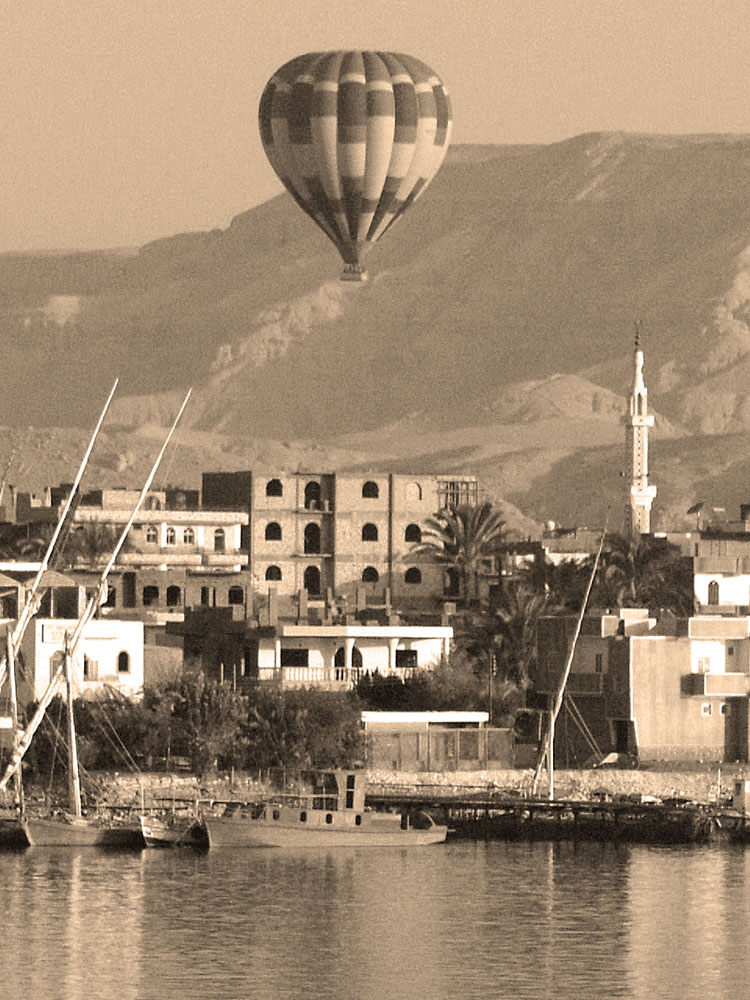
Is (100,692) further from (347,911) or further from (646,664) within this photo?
(347,911)

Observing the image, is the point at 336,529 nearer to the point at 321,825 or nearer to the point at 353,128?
the point at 353,128

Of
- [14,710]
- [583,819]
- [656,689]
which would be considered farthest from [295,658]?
[583,819]

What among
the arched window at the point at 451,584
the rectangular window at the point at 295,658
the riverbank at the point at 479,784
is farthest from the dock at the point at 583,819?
the arched window at the point at 451,584

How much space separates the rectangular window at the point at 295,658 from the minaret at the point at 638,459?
173 ft

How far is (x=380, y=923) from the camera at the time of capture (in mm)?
71500

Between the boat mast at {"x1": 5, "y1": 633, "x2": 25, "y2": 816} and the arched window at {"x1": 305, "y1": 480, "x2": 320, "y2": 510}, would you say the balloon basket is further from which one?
the arched window at {"x1": 305, "y1": 480, "x2": 320, "y2": 510}

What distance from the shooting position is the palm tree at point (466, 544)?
12062 cm

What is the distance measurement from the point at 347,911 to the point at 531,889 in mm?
5068

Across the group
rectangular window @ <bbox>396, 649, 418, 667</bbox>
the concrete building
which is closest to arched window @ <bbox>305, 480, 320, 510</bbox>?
the concrete building

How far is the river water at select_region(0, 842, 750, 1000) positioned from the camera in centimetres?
6406

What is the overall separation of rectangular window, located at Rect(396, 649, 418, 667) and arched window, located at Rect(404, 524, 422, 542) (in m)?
29.5

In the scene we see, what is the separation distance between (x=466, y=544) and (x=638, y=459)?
38117 millimetres

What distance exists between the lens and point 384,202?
10681 cm

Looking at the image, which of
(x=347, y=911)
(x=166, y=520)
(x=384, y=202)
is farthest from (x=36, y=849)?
(x=166, y=520)
